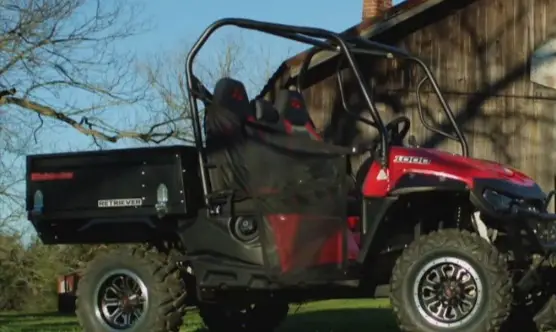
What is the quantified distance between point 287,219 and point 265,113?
33.1 inches

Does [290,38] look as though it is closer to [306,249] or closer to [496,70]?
[306,249]

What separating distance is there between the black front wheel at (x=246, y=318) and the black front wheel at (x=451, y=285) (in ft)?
7.29

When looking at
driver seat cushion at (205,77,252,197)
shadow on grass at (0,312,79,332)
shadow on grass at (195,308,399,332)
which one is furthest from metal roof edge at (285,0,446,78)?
driver seat cushion at (205,77,252,197)

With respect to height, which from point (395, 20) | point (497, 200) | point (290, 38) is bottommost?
point (497, 200)

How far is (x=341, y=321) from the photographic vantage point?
11.5 metres

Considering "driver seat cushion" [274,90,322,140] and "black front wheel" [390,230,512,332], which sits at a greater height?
"driver seat cushion" [274,90,322,140]

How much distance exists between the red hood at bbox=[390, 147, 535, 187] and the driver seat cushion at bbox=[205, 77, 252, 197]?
45.2 inches

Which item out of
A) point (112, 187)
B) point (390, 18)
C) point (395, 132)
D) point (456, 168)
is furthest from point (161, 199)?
point (390, 18)

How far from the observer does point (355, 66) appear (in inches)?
314

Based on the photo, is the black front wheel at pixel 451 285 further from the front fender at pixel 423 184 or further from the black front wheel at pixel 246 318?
the black front wheel at pixel 246 318

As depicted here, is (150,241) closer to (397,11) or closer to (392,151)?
(392,151)

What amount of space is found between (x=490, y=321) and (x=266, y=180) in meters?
1.91

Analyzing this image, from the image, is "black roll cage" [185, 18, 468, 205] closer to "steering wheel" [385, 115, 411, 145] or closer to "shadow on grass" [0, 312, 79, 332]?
"steering wheel" [385, 115, 411, 145]

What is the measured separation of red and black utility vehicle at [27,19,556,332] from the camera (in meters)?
7.45
